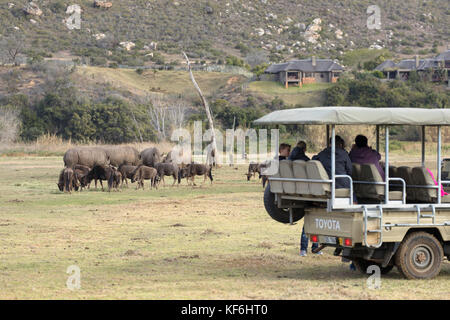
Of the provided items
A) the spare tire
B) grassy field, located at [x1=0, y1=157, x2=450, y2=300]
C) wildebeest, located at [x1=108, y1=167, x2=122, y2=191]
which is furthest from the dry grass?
the spare tire

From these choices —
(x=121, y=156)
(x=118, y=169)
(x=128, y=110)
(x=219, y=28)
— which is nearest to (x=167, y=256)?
(x=118, y=169)

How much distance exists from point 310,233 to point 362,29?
131 metres

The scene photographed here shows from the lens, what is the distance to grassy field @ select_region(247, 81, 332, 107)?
9156 cm

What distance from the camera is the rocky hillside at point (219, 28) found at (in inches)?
4688

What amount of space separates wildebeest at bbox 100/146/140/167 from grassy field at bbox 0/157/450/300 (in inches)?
542

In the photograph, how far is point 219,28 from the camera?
5133 inches

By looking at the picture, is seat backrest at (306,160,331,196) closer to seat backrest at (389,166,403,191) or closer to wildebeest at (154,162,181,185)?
seat backrest at (389,166,403,191)

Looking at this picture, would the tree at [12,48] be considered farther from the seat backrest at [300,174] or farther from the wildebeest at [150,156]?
the seat backrest at [300,174]

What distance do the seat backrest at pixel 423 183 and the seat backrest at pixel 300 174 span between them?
1.86 m

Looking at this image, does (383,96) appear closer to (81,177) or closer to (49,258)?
(81,177)

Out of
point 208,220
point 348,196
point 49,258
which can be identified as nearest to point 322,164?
point 348,196

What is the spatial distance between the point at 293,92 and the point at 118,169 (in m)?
63.8

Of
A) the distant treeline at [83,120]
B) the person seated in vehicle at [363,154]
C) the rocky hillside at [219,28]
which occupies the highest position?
the rocky hillside at [219,28]

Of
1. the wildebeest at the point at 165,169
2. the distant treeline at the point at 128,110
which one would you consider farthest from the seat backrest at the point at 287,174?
the distant treeline at the point at 128,110
